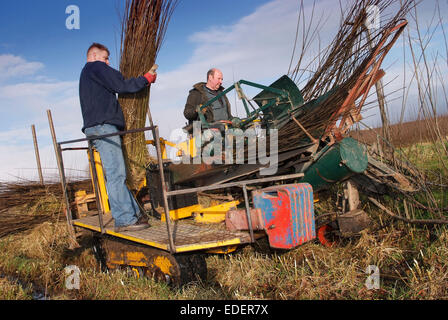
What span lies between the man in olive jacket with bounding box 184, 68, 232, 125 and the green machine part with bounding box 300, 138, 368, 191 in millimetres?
1642

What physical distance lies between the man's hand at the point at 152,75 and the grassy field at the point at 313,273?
221 cm

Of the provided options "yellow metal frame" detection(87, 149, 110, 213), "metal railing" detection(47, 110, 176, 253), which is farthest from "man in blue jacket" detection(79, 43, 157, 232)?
"yellow metal frame" detection(87, 149, 110, 213)

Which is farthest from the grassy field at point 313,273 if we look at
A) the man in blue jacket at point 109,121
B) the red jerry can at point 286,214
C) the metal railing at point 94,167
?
the man in blue jacket at point 109,121

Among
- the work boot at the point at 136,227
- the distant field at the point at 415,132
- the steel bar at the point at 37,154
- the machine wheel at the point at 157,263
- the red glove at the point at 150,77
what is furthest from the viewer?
the steel bar at the point at 37,154

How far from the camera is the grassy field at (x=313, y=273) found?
9.90ft

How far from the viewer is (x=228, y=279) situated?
3637 mm

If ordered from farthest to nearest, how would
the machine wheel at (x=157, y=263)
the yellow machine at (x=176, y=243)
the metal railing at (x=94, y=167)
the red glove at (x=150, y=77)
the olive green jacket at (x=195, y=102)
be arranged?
the olive green jacket at (x=195, y=102) → the red glove at (x=150, y=77) → the machine wheel at (x=157, y=263) → the yellow machine at (x=176, y=243) → the metal railing at (x=94, y=167)

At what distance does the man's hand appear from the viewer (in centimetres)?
397

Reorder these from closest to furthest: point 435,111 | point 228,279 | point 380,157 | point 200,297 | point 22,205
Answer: point 200,297, point 435,111, point 228,279, point 380,157, point 22,205

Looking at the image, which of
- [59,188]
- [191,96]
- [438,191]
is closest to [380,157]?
[438,191]

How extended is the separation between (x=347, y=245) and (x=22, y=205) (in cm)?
559

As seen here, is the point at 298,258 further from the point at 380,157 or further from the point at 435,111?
the point at 435,111

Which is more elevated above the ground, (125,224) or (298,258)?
(125,224)

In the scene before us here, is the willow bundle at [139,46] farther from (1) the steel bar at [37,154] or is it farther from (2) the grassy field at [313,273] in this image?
(1) the steel bar at [37,154]
